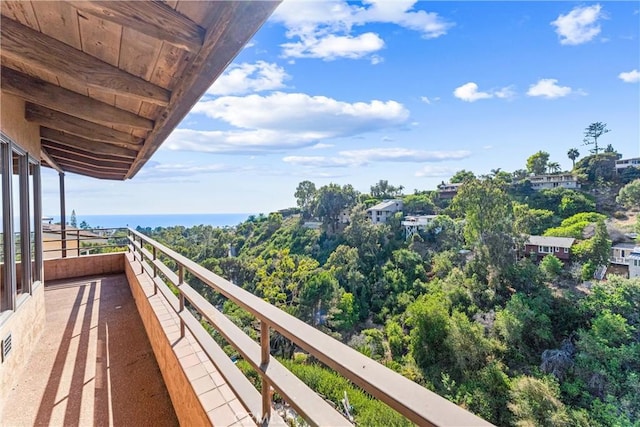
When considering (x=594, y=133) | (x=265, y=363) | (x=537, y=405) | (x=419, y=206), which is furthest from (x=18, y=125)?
(x=594, y=133)

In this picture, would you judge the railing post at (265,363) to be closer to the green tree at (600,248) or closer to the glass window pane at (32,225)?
the glass window pane at (32,225)

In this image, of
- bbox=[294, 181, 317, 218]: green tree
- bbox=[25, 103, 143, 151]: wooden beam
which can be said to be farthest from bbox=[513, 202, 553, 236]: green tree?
bbox=[25, 103, 143, 151]: wooden beam

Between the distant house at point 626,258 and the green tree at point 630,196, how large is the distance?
Result: 6.79m

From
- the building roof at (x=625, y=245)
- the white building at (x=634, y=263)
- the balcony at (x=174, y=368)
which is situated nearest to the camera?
the balcony at (x=174, y=368)

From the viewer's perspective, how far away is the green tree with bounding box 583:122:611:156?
108 ft

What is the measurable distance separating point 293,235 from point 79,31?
29.9 metres

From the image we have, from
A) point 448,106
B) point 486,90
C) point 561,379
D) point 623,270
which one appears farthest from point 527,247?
point 486,90

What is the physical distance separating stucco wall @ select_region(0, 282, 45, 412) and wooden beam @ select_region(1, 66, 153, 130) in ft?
5.05

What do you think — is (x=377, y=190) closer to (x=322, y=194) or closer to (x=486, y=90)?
(x=322, y=194)

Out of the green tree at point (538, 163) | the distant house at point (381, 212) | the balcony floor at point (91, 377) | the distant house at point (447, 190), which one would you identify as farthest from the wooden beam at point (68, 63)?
the green tree at point (538, 163)

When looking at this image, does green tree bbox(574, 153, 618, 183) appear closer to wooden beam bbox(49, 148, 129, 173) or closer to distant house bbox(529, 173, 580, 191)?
distant house bbox(529, 173, 580, 191)

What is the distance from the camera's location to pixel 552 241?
20125mm

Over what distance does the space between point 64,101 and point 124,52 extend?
0.97 m

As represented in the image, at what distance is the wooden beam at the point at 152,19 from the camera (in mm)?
1046
